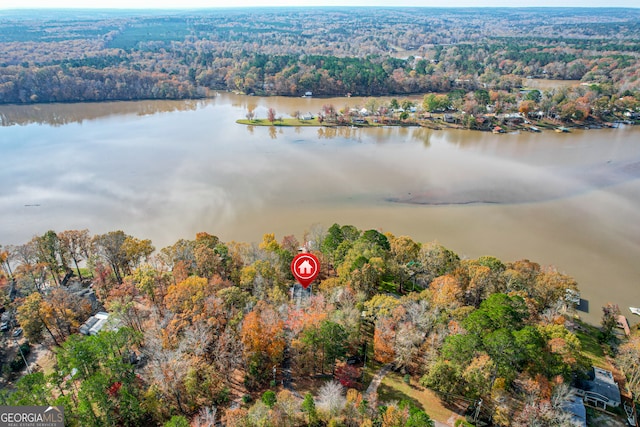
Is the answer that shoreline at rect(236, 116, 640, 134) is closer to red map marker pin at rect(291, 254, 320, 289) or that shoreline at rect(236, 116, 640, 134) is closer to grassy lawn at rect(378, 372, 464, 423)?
red map marker pin at rect(291, 254, 320, 289)

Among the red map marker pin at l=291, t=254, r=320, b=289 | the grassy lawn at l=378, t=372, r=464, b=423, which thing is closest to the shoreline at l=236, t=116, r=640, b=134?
the red map marker pin at l=291, t=254, r=320, b=289

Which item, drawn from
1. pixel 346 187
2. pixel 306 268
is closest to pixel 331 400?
pixel 306 268

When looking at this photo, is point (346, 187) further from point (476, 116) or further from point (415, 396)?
point (476, 116)

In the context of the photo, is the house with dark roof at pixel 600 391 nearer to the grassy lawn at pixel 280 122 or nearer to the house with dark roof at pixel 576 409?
the house with dark roof at pixel 576 409

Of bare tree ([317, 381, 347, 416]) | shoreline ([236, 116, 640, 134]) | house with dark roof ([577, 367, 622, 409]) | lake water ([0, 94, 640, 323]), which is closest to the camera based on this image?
bare tree ([317, 381, 347, 416])

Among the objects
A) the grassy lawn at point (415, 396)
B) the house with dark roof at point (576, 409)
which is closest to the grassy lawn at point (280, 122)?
the grassy lawn at point (415, 396)
